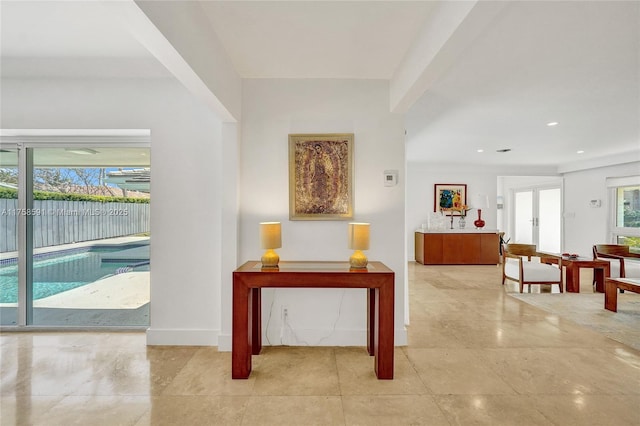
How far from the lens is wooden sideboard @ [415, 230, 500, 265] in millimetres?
7301

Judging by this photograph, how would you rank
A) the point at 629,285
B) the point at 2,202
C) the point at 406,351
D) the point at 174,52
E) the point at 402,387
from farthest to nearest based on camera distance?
the point at 629,285 → the point at 2,202 → the point at 406,351 → the point at 402,387 → the point at 174,52

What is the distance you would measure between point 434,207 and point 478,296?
3714mm

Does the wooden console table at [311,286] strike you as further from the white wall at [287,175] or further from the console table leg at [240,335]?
the white wall at [287,175]

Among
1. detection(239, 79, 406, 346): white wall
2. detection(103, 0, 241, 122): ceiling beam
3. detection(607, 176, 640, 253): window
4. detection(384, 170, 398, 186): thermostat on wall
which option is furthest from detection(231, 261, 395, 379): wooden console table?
detection(607, 176, 640, 253): window

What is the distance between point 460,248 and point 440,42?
6363 mm

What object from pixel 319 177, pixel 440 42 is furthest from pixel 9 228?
pixel 440 42

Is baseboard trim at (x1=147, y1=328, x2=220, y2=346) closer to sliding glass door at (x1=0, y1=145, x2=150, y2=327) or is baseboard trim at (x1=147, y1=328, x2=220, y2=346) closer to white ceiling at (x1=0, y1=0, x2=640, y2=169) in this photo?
sliding glass door at (x1=0, y1=145, x2=150, y2=327)

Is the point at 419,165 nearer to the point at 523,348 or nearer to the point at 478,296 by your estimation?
the point at 478,296

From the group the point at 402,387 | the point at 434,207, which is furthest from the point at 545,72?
the point at 434,207

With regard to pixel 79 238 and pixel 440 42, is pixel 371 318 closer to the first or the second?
pixel 440 42

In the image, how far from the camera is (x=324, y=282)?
2.38 meters

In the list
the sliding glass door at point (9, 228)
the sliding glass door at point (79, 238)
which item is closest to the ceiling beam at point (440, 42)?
the sliding glass door at point (79, 238)

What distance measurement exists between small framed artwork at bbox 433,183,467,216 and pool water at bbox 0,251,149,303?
6.93 m

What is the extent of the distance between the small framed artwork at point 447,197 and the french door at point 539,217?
274 cm
